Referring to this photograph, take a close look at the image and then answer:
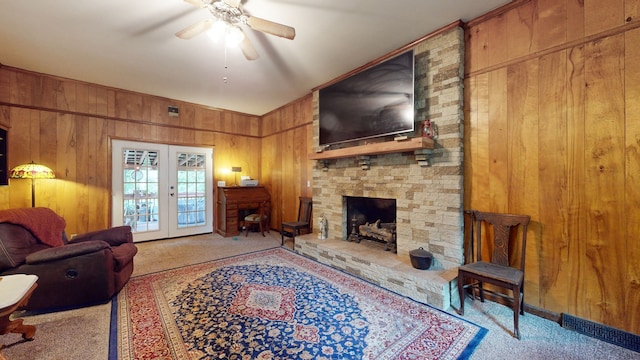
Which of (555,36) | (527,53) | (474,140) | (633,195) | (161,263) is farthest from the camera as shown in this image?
(161,263)

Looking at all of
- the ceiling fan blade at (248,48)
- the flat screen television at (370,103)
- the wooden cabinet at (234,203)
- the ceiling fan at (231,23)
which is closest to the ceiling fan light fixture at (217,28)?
the ceiling fan at (231,23)

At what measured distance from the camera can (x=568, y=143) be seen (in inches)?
79.7

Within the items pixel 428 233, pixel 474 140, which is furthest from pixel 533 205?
pixel 428 233

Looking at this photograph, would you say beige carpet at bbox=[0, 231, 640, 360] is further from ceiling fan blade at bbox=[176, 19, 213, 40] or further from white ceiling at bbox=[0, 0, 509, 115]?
white ceiling at bbox=[0, 0, 509, 115]

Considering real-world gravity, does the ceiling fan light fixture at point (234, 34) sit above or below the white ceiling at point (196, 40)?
below

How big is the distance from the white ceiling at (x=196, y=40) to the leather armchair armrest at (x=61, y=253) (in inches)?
89.1

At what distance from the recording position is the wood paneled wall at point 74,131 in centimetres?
369

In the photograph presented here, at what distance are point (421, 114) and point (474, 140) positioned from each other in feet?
2.08

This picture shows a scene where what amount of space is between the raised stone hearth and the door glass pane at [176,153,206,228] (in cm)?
278

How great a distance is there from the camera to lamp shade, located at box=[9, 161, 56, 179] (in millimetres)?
3337

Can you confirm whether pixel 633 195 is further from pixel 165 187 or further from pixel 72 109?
pixel 72 109

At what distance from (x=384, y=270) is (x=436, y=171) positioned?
1.24 metres

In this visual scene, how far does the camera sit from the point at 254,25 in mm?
2158

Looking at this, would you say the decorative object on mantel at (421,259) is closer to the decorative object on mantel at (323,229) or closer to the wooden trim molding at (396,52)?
the decorative object on mantel at (323,229)
